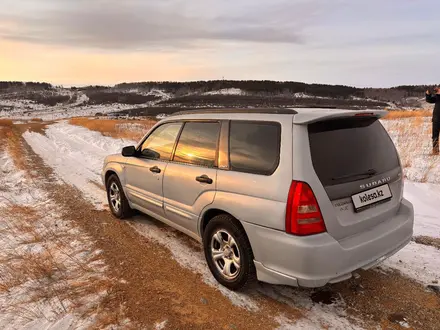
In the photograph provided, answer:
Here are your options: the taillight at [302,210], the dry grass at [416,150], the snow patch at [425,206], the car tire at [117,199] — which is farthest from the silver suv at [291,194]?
the dry grass at [416,150]

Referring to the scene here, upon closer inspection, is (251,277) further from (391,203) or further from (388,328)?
(391,203)

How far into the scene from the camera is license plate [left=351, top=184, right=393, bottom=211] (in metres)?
2.97

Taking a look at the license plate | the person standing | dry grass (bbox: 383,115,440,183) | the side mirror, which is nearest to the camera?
the license plate

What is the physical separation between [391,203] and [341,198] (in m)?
0.80

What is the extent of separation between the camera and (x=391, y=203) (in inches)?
131

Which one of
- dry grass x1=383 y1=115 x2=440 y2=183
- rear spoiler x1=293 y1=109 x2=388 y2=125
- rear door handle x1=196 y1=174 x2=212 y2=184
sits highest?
rear spoiler x1=293 y1=109 x2=388 y2=125

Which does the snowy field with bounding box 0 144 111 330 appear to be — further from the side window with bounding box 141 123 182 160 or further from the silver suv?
the side window with bounding box 141 123 182 160

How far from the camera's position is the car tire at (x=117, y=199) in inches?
215

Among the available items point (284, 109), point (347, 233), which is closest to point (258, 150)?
point (284, 109)

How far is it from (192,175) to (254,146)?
90 centimetres

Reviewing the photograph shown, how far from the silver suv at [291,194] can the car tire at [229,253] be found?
0.01 metres

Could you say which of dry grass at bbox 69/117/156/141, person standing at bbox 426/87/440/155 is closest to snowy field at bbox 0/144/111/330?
person standing at bbox 426/87/440/155

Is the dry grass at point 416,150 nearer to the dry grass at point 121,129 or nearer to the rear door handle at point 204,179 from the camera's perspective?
the rear door handle at point 204,179

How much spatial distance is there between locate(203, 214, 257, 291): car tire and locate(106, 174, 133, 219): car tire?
228cm
